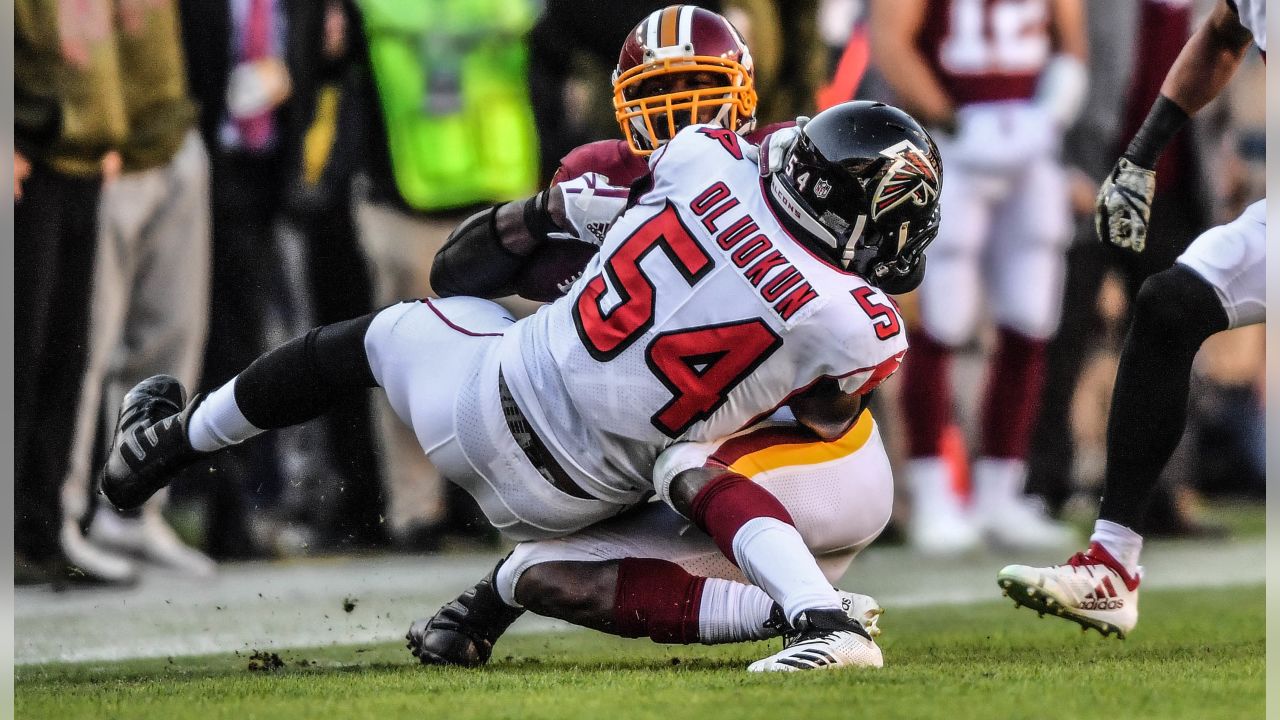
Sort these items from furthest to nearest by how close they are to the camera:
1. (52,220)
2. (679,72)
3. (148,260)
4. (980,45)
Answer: (980,45), (148,260), (52,220), (679,72)

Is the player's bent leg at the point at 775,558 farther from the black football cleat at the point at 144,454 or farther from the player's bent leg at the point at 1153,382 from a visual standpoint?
the black football cleat at the point at 144,454

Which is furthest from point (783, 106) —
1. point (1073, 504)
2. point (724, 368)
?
point (724, 368)

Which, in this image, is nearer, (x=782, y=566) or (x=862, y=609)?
(x=782, y=566)

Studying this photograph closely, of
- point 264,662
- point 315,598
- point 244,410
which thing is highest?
point 244,410

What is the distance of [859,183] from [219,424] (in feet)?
5.32

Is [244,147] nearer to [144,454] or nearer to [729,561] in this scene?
[144,454]

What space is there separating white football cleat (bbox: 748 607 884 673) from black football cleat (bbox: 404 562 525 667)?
90cm

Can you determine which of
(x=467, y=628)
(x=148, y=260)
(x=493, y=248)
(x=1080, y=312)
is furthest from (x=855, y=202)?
(x=1080, y=312)

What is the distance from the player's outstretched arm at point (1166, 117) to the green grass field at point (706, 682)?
1.00 metres

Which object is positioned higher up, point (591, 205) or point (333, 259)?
point (591, 205)

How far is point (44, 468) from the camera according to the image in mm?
6215

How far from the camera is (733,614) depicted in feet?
13.3

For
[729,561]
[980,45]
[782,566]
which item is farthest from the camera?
[980,45]

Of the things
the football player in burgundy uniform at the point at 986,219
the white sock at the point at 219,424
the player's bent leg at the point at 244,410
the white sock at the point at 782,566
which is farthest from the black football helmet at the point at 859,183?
the football player in burgundy uniform at the point at 986,219
